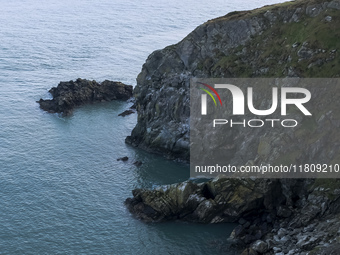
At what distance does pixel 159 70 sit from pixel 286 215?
47.3 meters

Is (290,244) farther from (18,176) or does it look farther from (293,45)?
(18,176)

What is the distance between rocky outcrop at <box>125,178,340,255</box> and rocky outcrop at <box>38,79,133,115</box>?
53.1 meters

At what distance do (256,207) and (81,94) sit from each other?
72084 millimetres

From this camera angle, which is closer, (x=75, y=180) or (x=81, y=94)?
(x=75, y=180)

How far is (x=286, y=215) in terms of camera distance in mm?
73625

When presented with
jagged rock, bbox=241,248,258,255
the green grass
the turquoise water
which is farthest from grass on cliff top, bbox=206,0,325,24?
jagged rock, bbox=241,248,258,255

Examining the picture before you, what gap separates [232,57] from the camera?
99.1 meters

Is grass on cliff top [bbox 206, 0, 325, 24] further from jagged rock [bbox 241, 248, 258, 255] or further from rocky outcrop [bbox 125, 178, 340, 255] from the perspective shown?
jagged rock [bbox 241, 248, 258, 255]

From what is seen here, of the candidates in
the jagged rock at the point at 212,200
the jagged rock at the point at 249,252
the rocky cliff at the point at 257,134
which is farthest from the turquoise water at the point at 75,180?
the jagged rock at the point at 249,252

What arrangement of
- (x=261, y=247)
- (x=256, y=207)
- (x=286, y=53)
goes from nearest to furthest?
(x=261, y=247), (x=256, y=207), (x=286, y=53)

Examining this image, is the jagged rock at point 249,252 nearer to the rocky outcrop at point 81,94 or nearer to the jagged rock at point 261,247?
the jagged rock at point 261,247

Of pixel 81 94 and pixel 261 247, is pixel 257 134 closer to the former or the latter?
pixel 261 247

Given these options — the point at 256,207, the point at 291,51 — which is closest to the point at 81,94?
the point at 291,51

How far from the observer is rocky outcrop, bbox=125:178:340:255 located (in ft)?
226
